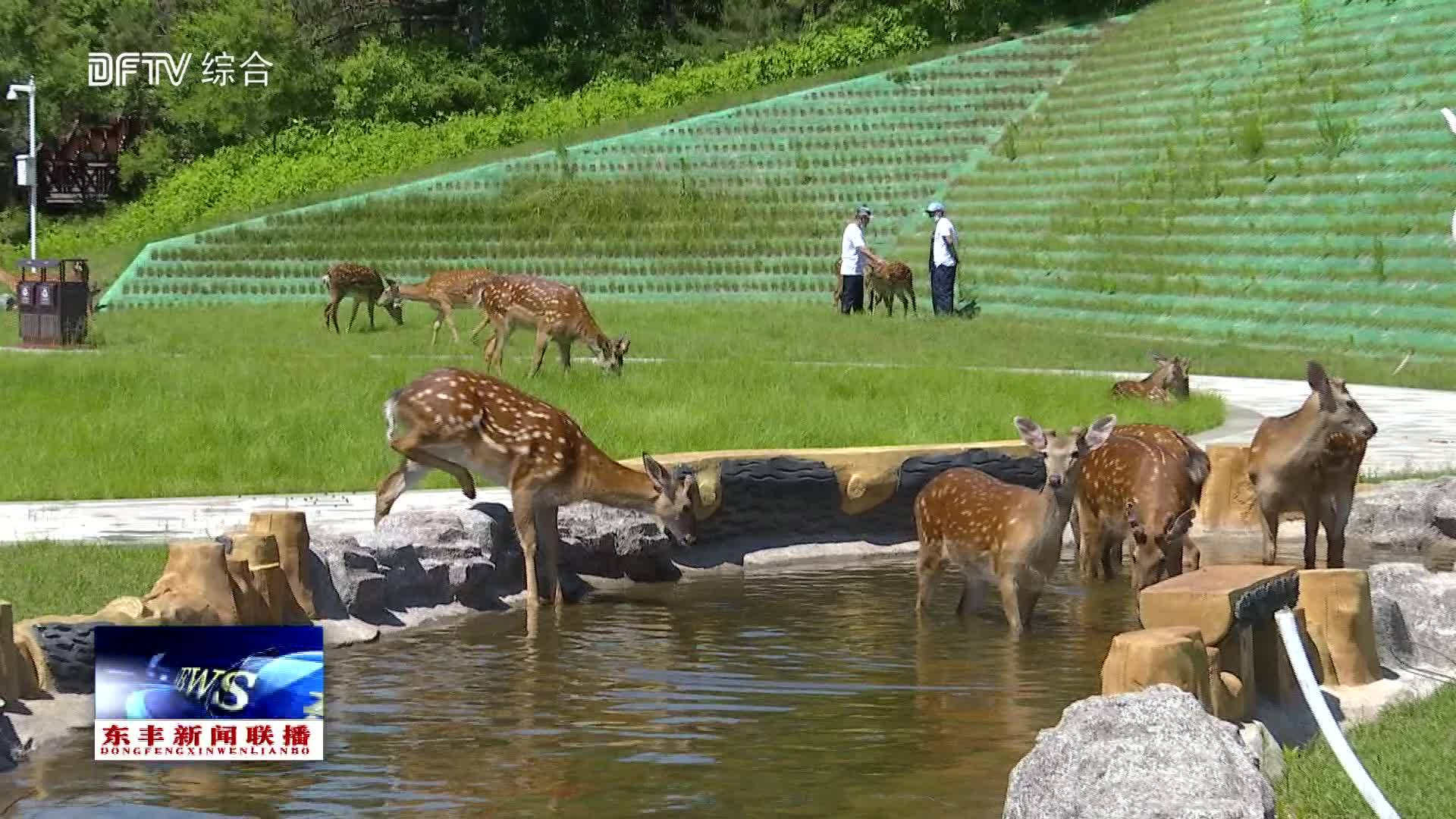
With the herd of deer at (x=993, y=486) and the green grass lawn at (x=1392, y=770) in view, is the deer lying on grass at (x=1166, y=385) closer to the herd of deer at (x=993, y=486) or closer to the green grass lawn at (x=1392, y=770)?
the herd of deer at (x=993, y=486)

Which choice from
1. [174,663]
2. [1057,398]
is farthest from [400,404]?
[1057,398]

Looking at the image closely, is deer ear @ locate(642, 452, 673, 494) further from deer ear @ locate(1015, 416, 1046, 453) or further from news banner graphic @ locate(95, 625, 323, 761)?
news banner graphic @ locate(95, 625, 323, 761)

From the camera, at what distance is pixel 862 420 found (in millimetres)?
20078

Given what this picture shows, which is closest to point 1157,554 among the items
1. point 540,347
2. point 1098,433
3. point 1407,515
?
point 1098,433

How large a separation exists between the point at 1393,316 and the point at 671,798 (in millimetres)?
25641

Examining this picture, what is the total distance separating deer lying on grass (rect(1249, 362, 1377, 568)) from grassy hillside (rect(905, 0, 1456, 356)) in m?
17.7

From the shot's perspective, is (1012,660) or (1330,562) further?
(1330,562)

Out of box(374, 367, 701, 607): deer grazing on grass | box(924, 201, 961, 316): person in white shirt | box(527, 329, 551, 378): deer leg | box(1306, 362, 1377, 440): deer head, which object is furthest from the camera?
box(924, 201, 961, 316): person in white shirt

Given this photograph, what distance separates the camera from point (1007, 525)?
42.0 ft

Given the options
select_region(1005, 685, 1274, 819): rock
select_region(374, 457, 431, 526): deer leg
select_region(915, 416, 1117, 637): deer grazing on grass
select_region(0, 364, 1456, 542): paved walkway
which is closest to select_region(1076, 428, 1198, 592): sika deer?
select_region(915, 416, 1117, 637): deer grazing on grass

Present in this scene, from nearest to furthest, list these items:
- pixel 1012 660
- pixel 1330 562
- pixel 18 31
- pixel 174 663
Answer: pixel 174 663, pixel 1012 660, pixel 1330 562, pixel 18 31

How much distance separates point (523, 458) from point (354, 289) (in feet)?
67.4

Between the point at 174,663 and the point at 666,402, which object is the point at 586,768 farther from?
the point at 666,402

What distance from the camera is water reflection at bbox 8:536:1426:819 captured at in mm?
9023
